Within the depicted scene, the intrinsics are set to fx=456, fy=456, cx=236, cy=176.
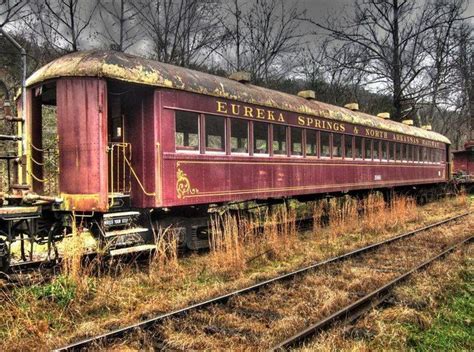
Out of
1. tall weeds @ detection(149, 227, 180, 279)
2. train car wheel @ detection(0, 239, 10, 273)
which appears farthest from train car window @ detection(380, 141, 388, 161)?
train car wheel @ detection(0, 239, 10, 273)

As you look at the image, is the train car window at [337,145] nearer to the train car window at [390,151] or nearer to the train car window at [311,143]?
the train car window at [311,143]

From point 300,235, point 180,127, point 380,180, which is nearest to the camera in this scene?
point 180,127

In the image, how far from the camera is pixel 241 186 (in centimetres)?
923

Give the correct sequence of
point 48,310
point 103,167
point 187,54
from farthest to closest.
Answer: point 187,54
point 103,167
point 48,310

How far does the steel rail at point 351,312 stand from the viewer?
406 cm

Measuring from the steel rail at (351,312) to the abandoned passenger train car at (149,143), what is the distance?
3.17 meters

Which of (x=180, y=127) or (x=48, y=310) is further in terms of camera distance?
(x=180, y=127)

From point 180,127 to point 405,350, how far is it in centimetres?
511

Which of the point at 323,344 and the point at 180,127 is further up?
the point at 180,127

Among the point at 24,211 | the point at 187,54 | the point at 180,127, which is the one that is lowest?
the point at 24,211

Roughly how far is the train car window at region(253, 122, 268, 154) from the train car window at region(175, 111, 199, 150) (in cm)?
183

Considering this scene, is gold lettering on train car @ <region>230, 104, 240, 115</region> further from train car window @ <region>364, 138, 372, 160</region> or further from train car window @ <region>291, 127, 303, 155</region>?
train car window @ <region>364, 138, 372, 160</region>

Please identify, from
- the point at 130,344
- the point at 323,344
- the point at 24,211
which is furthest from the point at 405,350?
the point at 24,211

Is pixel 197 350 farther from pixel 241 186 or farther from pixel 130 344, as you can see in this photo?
pixel 241 186
